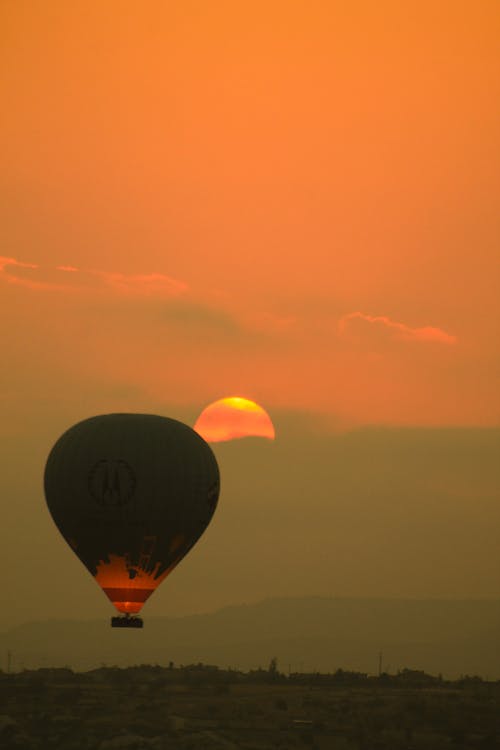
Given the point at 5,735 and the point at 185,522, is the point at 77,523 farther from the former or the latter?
the point at 5,735

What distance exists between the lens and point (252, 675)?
412ft

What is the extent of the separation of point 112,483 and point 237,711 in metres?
42.2

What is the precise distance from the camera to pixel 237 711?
10450cm

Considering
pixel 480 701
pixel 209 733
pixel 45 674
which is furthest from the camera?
Result: pixel 45 674

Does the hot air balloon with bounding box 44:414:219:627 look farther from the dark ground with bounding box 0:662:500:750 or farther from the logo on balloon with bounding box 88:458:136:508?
the dark ground with bounding box 0:662:500:750

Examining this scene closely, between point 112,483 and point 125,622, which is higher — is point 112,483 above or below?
above

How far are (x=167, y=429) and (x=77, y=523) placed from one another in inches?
205

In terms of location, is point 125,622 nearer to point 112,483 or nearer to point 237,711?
point 112,483

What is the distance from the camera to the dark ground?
94562mm

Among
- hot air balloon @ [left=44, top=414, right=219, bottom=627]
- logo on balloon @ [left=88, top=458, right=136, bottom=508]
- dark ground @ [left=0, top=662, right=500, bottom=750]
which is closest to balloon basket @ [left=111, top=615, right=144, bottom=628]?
hot air balloon @ [left=44, top=414, right=219, bottom=627]

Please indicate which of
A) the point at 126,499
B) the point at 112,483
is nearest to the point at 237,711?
the point at 126,499

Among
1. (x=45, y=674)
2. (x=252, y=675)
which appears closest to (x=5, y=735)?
(x=45, y=674)

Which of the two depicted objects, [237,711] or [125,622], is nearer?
[125,622]

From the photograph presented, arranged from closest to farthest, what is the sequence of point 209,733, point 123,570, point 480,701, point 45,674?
point 123,570 < point 209,733 < point 480,701 < point 45,674
